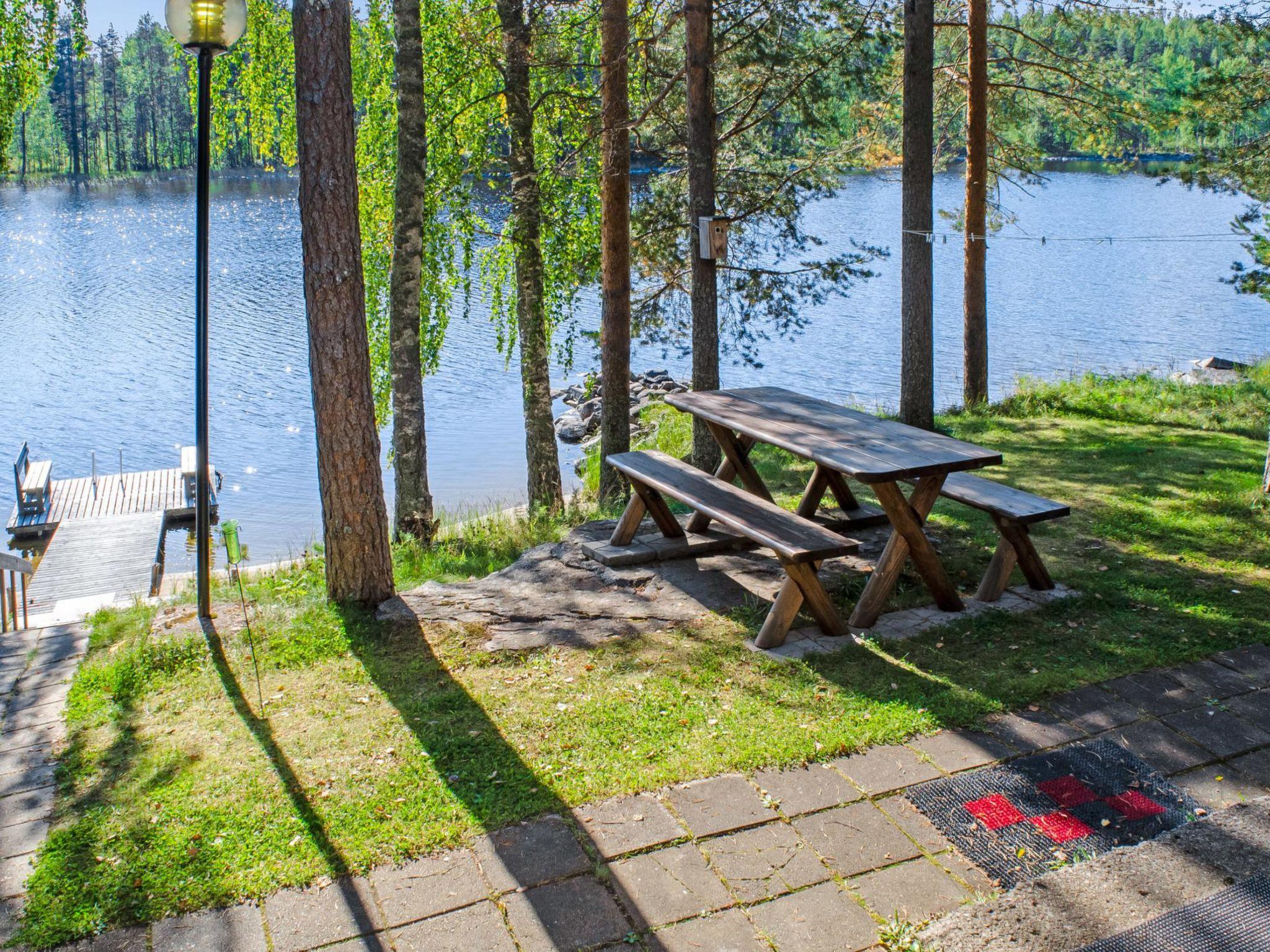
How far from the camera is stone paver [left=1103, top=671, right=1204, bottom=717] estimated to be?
4238 millimetres

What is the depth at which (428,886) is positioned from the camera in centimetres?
316

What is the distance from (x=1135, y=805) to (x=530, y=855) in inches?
79.0

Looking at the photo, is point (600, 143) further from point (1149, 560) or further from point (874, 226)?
point (874, 226)

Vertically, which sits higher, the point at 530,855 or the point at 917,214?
the point at 917,214

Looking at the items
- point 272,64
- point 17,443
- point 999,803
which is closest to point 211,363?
point 17,443

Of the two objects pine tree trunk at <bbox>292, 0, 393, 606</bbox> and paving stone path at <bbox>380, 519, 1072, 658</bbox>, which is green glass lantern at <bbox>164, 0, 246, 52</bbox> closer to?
pine tree trunk at <bbox>292, 0, 393, 606</bbox>

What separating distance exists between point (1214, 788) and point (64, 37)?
6745cm

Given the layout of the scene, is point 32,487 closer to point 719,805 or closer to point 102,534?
point 102,534

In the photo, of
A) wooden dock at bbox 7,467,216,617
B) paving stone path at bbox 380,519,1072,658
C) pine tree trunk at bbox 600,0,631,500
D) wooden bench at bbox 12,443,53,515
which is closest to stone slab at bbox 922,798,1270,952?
paving stone path at bbox 380,519,1072,658

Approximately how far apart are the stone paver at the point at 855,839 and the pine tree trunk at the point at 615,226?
580 centimetres

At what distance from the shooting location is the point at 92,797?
3664 mm

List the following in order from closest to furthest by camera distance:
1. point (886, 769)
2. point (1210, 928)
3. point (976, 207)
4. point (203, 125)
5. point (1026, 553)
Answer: point (1210, 928) → point (886, 769) → point (203, 125) → point (1026, 553) → point (976, 207)

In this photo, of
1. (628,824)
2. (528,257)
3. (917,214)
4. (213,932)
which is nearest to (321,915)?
(213,932)

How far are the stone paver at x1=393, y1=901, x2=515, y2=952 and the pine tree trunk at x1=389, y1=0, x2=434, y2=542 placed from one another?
5.47 meters
